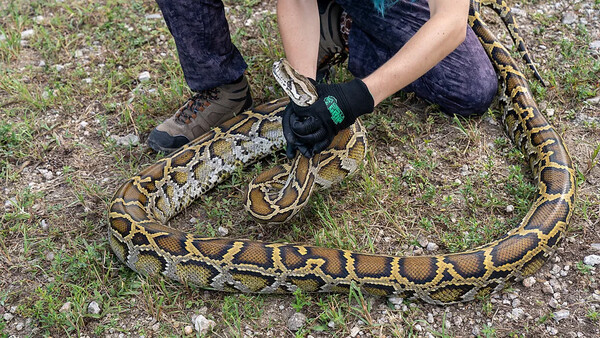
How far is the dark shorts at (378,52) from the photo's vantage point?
6.07 meters

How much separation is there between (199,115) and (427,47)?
284cm

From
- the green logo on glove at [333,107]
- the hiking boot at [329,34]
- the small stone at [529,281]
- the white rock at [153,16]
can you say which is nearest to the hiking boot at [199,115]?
Result: the hiking boot at [329,34]

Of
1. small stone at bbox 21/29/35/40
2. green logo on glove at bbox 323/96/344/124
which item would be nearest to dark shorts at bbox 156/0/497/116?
green logo on glove at bbox 323/96/344/124

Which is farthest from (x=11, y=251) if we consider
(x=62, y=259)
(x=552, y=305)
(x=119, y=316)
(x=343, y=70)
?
(x=552, y=305)

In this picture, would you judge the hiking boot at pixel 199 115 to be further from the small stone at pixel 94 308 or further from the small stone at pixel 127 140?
the small stone at pixel 94 308

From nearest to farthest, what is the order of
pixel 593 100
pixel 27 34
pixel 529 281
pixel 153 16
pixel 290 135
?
pixel 529 281, pixel 290 135, pixel 593 100, pixel 27 34, pixel 153 16

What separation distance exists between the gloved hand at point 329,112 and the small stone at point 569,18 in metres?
3.98

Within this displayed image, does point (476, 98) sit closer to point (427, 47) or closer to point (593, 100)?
point (593, 100)

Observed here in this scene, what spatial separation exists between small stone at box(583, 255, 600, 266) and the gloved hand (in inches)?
89.0

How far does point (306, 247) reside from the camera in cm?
501

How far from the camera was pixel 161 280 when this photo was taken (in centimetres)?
498

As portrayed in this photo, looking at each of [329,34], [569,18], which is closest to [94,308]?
[329,34]

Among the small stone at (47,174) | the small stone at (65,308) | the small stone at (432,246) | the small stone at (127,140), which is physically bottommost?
the small stone at (432,246)

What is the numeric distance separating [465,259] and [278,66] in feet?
8.18
